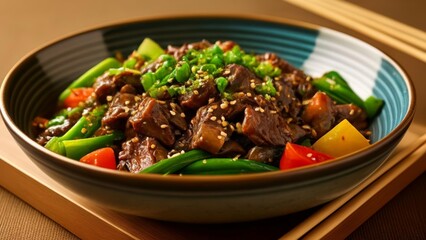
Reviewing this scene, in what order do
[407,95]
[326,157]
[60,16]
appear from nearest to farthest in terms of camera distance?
[326,157] → [407,95] → [60,16]

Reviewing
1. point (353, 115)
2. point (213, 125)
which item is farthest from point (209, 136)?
point (353, 115)

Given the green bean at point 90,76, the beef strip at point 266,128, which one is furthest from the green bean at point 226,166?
the green bean at point 90,76

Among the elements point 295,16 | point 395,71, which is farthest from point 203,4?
point 395,71

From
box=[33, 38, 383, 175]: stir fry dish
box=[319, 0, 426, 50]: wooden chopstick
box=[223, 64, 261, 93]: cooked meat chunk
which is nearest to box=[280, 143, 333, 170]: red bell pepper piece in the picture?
box=[33, 38, 383, 175]: stir fry dish

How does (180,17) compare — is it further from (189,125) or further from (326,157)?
(326,157)

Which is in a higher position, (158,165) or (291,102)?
(291,102)

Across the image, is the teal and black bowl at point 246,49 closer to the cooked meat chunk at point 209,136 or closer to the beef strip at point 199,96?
the cooked meat chunk at point 209,136
